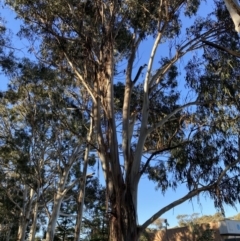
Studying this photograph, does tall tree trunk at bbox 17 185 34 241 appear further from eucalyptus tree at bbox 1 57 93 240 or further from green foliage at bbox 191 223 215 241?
green foliage at bbox 191 223 215 241

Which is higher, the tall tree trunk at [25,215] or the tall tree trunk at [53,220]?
the tall tree trunk at [25,215]

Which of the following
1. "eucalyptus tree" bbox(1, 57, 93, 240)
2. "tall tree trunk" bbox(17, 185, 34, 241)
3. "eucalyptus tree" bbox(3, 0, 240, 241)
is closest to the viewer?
"eucalyptus tree" bbox(3, 0, 240, 241)

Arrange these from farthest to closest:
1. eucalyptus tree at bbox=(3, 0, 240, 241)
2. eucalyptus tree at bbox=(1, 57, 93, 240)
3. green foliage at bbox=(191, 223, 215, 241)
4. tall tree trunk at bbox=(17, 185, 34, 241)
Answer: green foliage at bbox=(191, 223, 215, 241) < tall tree trunk at bbox=(17, 185, 34, 241) < eucalyptus tree at bbox=(1, 57, 93, 240) < eucalyptus tree at bbox=(3, 0, 240, 241)

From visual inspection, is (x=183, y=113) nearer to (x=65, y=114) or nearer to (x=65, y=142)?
(x=65, y=114)

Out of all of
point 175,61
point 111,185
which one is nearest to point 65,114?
point 175,61

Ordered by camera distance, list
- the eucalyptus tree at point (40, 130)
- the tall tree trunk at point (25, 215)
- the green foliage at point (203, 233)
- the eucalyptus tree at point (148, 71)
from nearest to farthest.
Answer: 1. the eucalyptus tree at point (148, 71)
2. the eucalyptus tree at point (40, 130)
3. the tall tree trunk at point (25, 215)
4. the green foliage at point (203, 233)

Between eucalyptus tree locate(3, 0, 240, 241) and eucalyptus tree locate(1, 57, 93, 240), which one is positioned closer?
eucalyptus tree locate(3, 0, 240, 241)

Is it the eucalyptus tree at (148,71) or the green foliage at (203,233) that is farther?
the green foliage at (203,233)

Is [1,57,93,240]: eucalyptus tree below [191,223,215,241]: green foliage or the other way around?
the other way around

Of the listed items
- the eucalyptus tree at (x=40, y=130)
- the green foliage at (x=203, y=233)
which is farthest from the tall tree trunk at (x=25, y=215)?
the green foliage at (x=203, y=233)

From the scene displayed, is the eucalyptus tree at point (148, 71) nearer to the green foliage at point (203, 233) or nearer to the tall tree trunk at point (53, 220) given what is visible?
the tall tree trunk at point (53, 220)

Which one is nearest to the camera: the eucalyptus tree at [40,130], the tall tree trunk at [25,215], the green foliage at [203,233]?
the eucalyptus tree at [40,130]

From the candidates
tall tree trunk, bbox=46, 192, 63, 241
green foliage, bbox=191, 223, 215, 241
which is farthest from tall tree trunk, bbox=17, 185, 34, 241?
green foliage, bbox=191, 223, 215, 241

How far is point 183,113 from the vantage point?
9844mm
